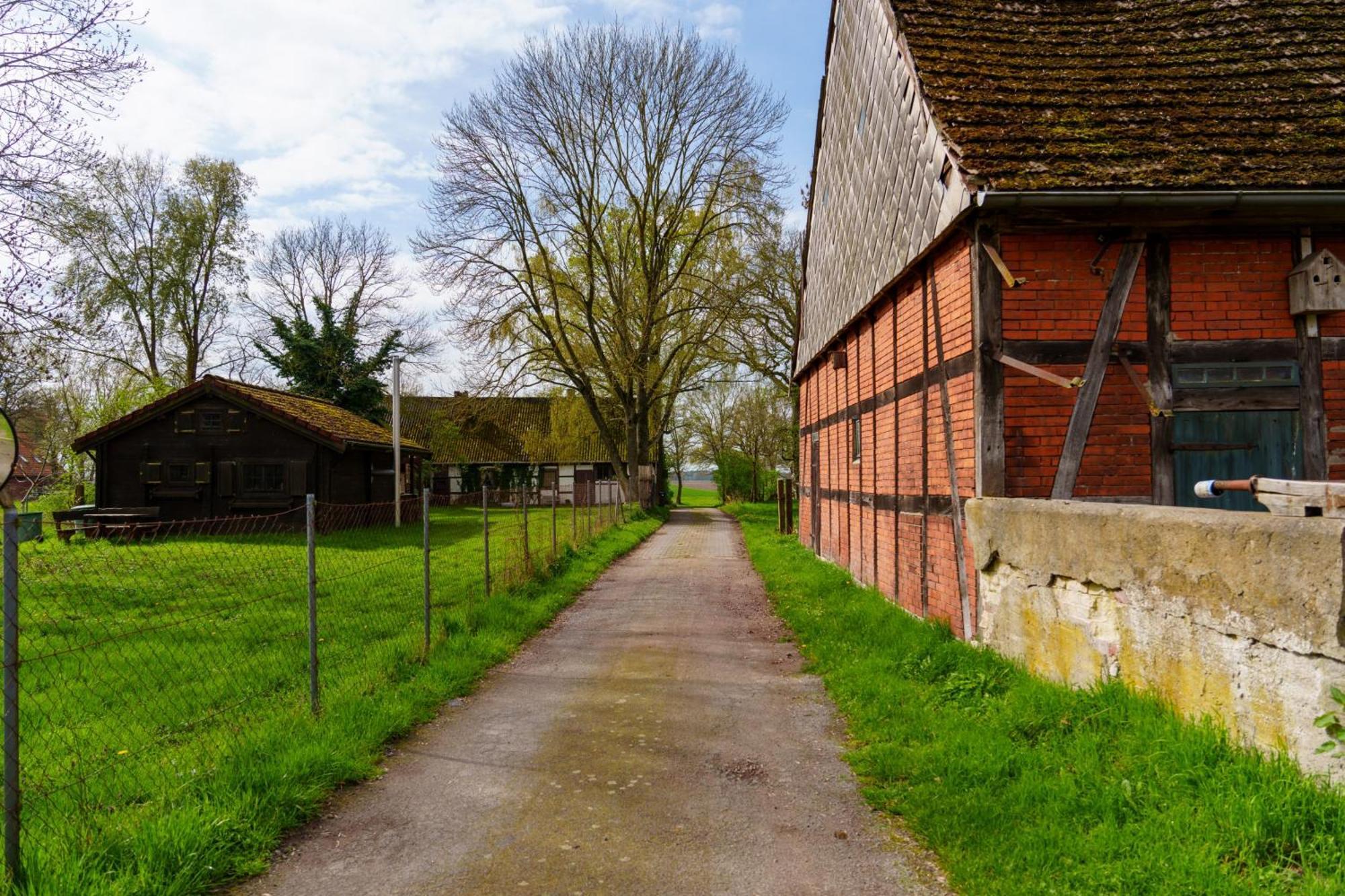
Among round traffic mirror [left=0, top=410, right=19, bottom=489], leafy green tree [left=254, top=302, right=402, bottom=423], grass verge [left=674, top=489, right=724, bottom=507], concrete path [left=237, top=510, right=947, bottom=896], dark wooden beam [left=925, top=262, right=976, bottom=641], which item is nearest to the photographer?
concrete path [left=237, top=510, right=947, bottom=896]

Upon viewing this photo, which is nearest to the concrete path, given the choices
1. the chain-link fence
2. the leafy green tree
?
the chain-link fence

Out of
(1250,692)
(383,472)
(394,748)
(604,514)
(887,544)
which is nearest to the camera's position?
(1250,692)

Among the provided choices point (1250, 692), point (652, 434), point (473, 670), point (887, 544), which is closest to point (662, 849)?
point (1250, 692)

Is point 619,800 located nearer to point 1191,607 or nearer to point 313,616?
point 313,616

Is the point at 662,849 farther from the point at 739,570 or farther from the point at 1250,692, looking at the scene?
the point at 739,570

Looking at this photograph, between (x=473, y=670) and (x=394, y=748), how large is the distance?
74.3 inches

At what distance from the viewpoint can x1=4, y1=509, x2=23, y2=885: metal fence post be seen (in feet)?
10.4

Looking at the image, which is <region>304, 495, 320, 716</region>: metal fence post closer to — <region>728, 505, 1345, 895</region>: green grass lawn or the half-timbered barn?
<region>728, 505, 1345, 895</region>: green grass lawn

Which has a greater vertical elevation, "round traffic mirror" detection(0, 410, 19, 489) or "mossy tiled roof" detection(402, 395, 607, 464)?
"mossy tiled roof" detection(402, 395, 607, 464)

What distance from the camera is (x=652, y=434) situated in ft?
149

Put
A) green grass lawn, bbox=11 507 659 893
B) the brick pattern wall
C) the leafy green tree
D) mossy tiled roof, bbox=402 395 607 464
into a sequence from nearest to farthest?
1. green grass lawn, bbox=11 507 659 893
2. the brick pattern wall
3. the leafy green tree
4. mossy tiled roof, bbox=402 395 607 464

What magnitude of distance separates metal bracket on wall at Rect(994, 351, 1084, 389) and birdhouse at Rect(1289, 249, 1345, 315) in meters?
1.87

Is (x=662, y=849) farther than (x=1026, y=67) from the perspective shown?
No

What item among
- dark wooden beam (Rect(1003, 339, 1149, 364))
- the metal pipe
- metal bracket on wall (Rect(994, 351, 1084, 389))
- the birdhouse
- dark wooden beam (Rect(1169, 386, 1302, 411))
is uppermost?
the birdhouse
